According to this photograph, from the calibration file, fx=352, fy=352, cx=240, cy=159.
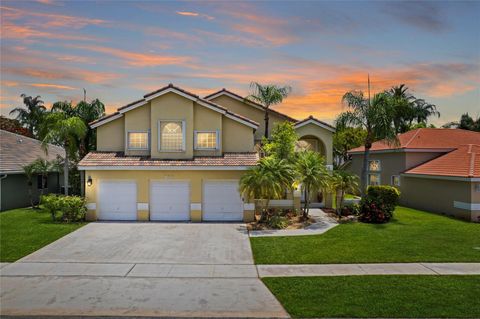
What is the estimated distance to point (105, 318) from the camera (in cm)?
791

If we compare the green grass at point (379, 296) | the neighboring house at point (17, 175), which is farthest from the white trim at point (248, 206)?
the neighboring house at point (17, 175)

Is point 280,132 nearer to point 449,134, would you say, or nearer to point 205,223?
point 205,223

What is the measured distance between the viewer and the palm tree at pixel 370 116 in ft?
68.5

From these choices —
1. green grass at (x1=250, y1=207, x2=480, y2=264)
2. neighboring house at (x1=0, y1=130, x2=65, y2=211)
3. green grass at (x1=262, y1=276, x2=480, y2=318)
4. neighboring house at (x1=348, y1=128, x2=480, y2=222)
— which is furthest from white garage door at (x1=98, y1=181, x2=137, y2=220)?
neighboring house at (x1=348, y1=128, x2=480, y2=222)

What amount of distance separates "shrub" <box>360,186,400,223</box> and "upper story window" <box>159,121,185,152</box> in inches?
417

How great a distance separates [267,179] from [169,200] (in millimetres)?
5849

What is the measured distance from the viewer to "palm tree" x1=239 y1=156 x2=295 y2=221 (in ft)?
55.5

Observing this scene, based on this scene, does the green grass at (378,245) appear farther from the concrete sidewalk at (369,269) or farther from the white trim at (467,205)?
the white trim at (467,205)

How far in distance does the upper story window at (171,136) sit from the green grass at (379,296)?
37.4 ft

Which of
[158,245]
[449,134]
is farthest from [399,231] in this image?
[449,134]

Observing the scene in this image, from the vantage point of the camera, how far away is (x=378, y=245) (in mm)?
13844

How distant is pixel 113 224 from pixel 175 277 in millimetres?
9108

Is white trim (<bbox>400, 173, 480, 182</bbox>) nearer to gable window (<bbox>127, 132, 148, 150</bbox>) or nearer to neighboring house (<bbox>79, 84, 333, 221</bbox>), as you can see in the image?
neighboring house (<bbox>79, 84, 333, 221</bbox>)

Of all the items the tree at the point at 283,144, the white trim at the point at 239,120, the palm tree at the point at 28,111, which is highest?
the palm tree at the point at 28,111
